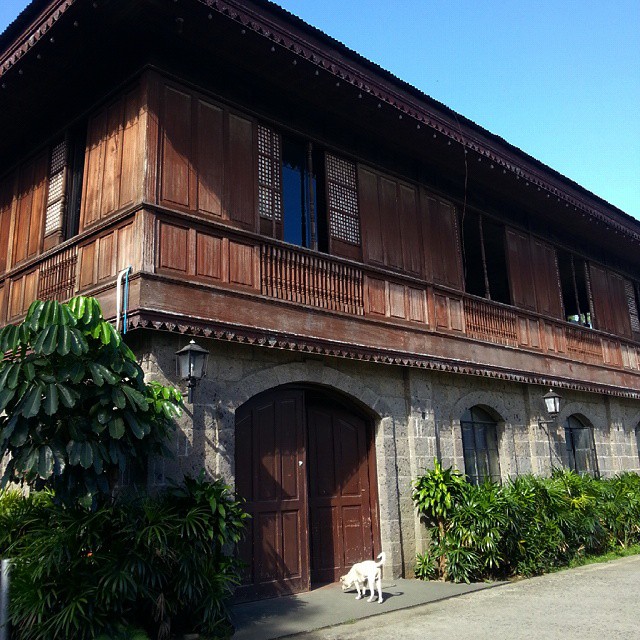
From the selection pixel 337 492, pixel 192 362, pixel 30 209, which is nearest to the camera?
pixel 192 362

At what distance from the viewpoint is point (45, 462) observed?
17.3 ft

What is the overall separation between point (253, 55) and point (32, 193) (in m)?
3.93

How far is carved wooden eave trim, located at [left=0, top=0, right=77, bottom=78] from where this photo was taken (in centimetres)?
698

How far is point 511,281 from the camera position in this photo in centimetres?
1212

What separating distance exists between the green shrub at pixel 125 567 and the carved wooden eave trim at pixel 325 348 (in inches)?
63.5

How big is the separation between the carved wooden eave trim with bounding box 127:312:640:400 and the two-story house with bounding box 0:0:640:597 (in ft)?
0.10

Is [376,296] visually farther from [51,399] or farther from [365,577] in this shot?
[51,399]

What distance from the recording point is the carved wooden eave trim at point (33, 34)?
6984 mm

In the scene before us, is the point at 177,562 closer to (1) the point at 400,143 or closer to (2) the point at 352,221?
(2) the point at 352,221

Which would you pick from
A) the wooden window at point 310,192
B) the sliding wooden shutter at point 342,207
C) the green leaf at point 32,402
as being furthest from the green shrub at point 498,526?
the green leaf at point 32,402

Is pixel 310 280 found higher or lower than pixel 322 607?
higher

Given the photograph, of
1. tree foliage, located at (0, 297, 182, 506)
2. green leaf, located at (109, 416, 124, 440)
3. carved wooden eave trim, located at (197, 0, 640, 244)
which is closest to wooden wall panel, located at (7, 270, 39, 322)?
tree foliage, located at (0, 297, 182, 506)

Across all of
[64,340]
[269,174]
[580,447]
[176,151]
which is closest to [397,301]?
[269,174]

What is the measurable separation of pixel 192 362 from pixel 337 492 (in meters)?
3.26
